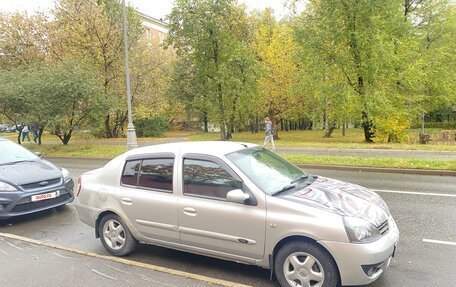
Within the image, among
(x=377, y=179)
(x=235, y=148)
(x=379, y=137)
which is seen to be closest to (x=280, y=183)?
(x=235, y=148)

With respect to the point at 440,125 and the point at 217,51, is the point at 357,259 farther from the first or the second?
the point at 440,125

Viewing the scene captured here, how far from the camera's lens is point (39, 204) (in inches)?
257

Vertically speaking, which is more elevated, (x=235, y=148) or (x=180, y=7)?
(x=180, y=7)

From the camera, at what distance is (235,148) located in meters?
4.61

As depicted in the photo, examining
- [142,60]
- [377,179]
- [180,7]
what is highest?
[180,7]

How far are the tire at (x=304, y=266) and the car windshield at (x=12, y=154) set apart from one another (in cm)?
609

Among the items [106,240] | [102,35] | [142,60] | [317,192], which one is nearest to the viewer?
[317,192]

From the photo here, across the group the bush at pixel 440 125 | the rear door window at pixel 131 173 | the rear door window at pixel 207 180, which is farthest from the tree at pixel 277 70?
the rear door window at pixel 207 180

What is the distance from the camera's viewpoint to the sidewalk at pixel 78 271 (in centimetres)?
393

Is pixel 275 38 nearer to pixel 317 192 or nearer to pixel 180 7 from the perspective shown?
pixel 180 7

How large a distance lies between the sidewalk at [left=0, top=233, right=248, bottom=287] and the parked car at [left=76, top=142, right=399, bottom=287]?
1.19 ft

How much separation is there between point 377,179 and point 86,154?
14243 millimetres

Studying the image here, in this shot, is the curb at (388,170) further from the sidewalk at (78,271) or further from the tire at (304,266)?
the sidewalk at (78,271)

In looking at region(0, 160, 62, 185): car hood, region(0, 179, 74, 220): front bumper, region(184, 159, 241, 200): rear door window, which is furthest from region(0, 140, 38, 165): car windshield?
region(184, 159, 241, 200): rear door window
